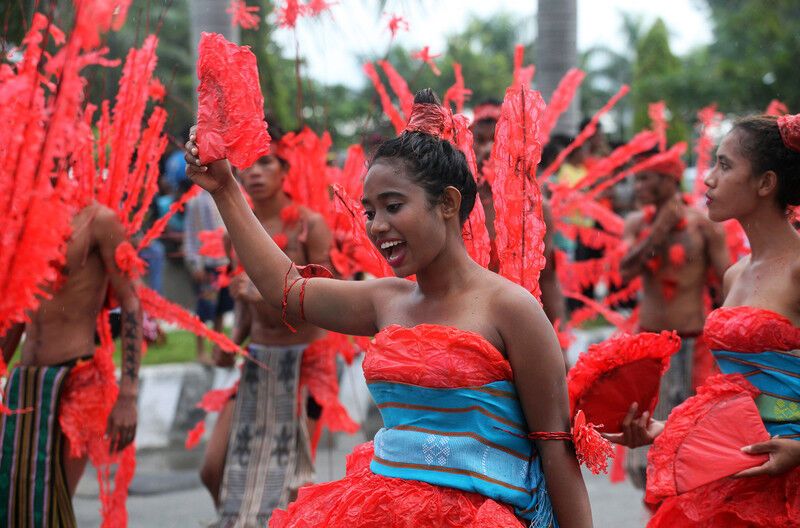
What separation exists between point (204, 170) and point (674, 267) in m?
3.95

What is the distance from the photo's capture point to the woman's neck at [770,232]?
336cm

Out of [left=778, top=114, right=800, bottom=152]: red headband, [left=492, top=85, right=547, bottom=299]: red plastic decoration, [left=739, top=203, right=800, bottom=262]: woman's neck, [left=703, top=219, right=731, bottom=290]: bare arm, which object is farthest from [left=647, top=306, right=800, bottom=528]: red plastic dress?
[left=703, top=219, right=731, bottom=290]: bare arm

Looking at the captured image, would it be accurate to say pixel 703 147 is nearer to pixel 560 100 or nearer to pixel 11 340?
pixel 560 100

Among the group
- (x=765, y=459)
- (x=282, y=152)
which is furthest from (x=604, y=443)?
(x=282, y=152)

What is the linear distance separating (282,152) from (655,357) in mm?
2992

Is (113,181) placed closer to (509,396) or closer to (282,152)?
(282,152)

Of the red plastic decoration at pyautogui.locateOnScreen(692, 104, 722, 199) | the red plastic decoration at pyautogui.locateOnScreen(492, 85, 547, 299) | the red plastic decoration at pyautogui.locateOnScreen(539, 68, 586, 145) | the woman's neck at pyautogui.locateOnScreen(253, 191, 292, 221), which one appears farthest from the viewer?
the red plastic decoration at pyautogui.locateOnScreen(692, 104, 722, 199)

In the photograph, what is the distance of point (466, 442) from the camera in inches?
94.8

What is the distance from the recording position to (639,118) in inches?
996

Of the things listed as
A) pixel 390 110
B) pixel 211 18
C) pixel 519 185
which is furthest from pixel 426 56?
pixel 211 18

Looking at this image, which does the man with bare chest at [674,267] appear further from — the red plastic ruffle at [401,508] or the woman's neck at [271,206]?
the red plastic ruffle at [401,508]

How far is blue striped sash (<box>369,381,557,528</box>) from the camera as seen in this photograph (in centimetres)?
240

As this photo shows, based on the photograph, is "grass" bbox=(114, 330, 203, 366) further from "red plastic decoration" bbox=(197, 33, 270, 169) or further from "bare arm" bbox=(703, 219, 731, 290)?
"red plastic decoration" bbox=(197, 33, 270, 169)

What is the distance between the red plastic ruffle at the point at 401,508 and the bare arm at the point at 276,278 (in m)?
0.38
